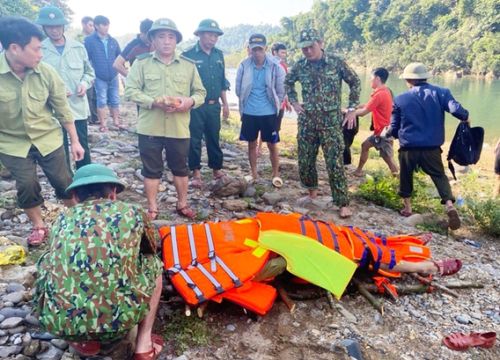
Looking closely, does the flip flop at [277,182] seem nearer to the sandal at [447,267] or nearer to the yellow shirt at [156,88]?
the yellow shirt at [156,88]

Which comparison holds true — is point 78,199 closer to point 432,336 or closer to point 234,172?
point 432,336

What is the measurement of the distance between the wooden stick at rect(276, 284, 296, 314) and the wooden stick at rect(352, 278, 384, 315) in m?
0.58

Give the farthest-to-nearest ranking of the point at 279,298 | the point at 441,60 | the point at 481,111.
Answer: the point at 441,60 < the point at 481,111 < the point at 279,298

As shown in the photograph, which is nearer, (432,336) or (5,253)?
(432,336)

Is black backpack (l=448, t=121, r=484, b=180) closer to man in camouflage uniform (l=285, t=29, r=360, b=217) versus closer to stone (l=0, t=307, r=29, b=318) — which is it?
man in camouflage uniform (l=285, t=29, r=360, b=217)

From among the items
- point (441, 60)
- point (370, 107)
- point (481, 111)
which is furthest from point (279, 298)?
point (441, 60)

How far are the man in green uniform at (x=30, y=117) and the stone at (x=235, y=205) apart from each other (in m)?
1.88

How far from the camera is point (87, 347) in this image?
7.55 ft

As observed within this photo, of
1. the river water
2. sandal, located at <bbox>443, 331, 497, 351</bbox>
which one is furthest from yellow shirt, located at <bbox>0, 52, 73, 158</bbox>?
the river water

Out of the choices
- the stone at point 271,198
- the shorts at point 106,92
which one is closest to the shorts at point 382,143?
the stone at point 271,198

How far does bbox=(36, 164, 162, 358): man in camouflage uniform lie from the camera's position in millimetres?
2035

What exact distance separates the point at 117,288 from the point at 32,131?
2.02 m

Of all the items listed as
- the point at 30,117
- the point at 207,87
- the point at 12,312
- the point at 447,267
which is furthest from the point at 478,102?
the point at 12,312

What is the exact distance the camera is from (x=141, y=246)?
8.11 feet
